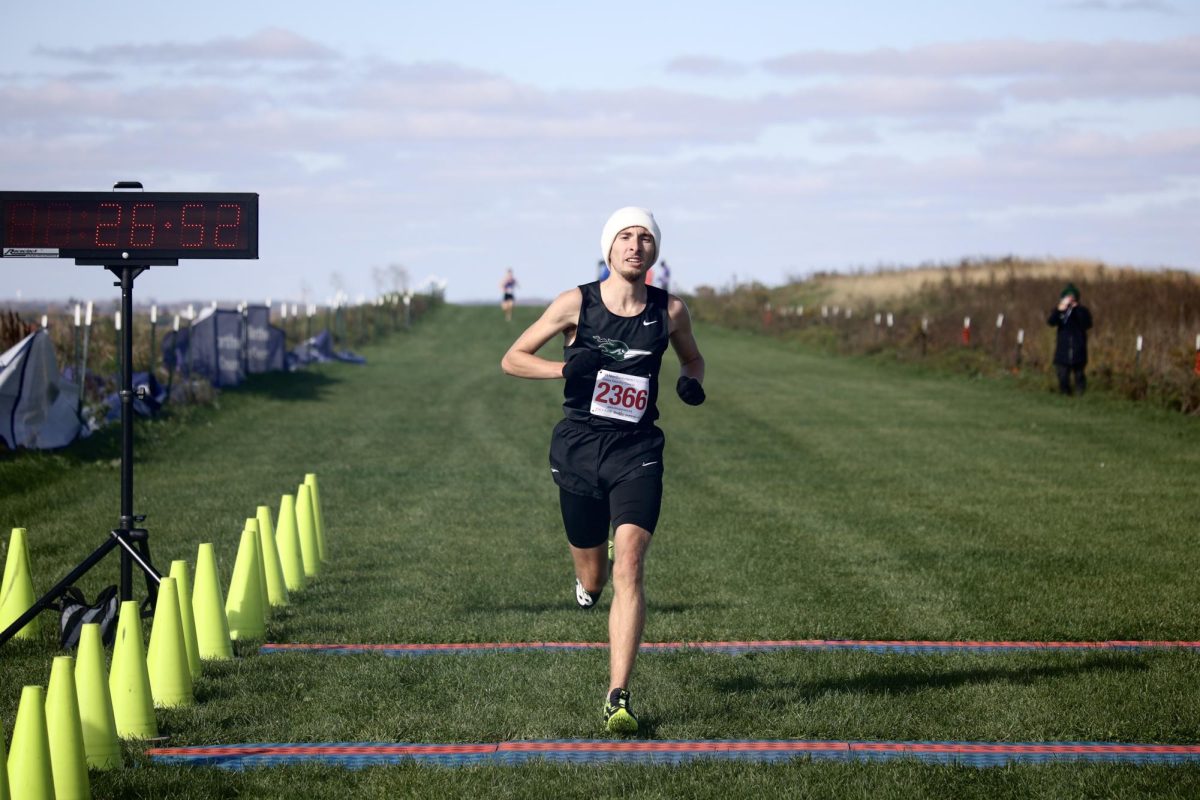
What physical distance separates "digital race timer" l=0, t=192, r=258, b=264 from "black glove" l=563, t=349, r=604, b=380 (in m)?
2.46

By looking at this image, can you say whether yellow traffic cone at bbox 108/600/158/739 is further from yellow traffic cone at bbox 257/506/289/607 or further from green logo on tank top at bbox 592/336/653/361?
yellow traffic cone at bbox 257/506/289/607

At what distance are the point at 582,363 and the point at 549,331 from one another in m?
0.35

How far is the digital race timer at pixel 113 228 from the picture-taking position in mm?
9016

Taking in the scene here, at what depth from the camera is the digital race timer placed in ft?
29.6

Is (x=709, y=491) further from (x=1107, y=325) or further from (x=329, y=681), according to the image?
(x=1107, y=325)

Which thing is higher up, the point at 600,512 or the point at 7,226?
the point at 7,226

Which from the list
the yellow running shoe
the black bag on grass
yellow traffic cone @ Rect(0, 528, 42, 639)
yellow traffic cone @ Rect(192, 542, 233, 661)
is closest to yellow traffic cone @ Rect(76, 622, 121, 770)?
yellow traffic cone @ Rect(192, 542, 233, 661)

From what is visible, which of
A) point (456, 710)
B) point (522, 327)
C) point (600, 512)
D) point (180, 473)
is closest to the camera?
point (456, 710)

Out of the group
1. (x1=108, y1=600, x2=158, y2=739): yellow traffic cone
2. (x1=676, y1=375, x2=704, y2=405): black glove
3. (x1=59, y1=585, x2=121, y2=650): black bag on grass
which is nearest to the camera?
(x1=108, y1=600, x2=158, y2=739): yellow traffic cone

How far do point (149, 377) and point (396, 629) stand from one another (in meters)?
15.6

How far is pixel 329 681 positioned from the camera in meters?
8.10

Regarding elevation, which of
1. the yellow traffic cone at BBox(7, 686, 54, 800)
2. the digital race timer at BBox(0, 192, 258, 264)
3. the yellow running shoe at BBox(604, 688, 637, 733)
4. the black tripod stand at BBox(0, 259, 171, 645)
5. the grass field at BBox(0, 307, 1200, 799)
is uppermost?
the digital race timer at BBox(0, 192, 258, 264)

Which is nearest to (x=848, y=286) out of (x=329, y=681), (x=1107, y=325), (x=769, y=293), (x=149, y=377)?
(x=769, y=293)

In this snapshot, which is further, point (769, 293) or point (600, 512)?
point (769, 293)
